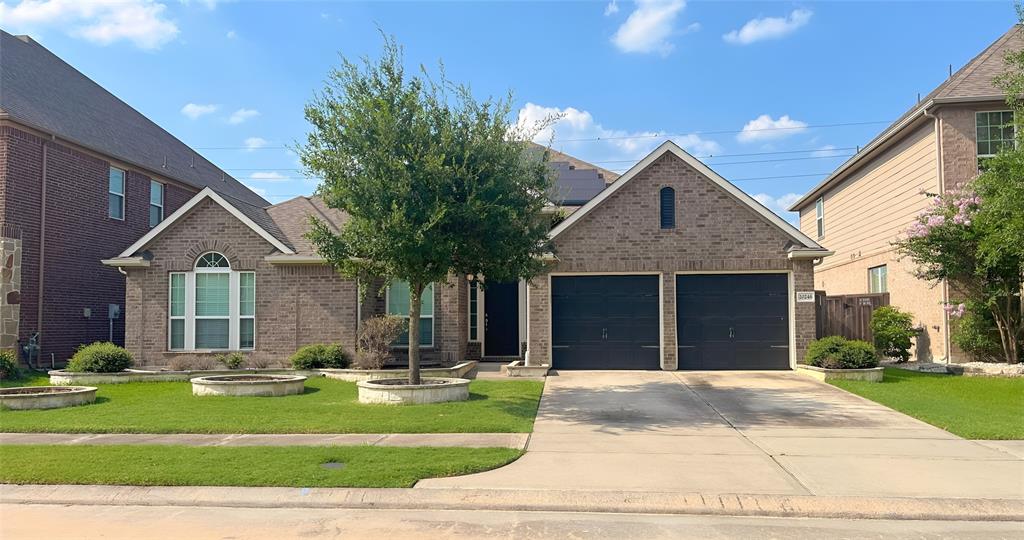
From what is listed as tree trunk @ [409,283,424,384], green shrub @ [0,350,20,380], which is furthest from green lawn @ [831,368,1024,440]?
green shrub @ [0,350,20,380]

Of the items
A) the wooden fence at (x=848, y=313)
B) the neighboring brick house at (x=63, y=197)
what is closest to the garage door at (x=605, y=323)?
the wooden fence at (x=848, y=313)

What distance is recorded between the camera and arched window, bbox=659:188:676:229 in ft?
57.1

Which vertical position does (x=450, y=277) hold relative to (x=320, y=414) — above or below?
above

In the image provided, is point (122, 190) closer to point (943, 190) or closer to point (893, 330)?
point (893, 330)

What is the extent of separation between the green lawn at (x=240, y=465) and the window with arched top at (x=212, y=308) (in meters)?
9.08

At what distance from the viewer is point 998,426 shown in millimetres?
9977

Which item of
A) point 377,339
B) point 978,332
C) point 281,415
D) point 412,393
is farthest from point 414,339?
point 978,332

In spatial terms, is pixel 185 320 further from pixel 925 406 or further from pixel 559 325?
pixel 925 406

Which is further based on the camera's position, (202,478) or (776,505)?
(202,478)

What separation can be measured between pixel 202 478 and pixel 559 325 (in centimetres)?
1126

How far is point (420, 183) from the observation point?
1166 centimetres

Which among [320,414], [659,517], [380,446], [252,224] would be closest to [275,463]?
[380,446]

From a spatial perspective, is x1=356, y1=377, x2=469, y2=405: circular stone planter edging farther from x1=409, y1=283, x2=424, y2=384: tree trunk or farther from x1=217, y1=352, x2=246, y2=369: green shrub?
x1=217, y1=352, x2=246, y2=369: green shrub

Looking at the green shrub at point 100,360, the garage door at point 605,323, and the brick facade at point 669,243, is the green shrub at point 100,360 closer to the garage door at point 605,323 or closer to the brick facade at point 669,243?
the brick facade at point 669,243
